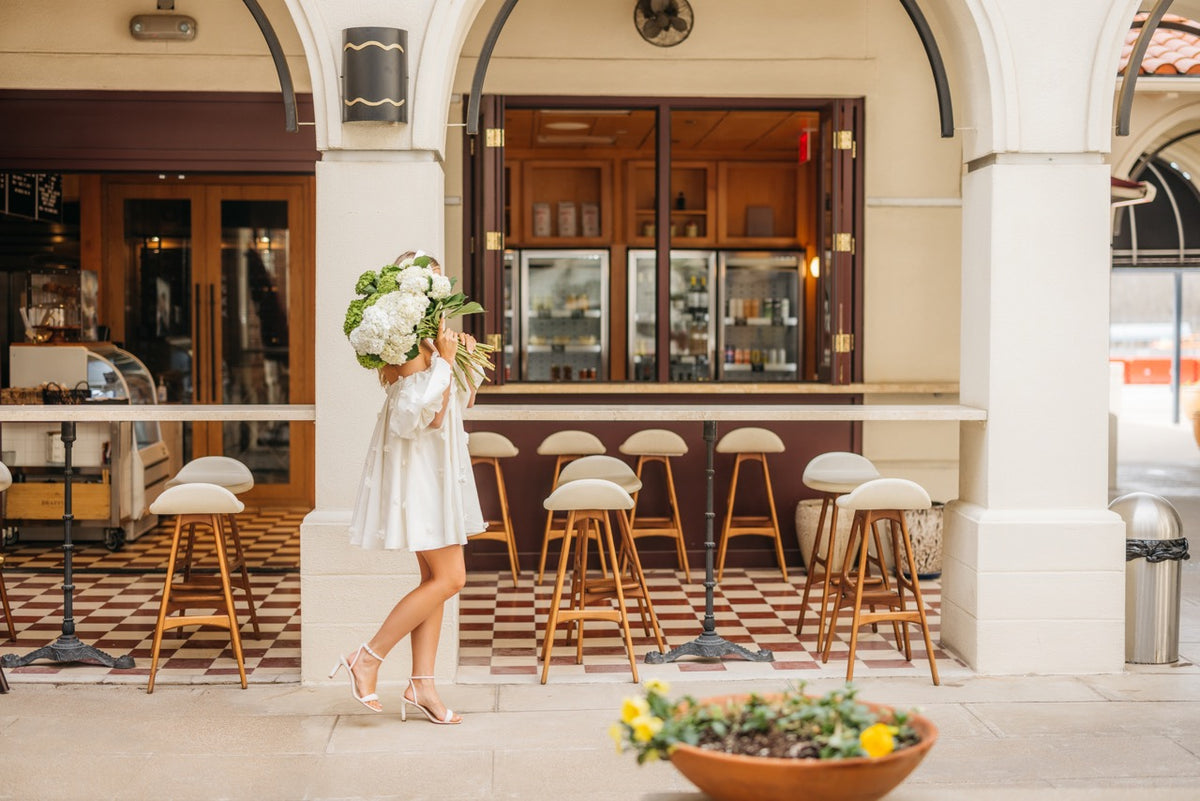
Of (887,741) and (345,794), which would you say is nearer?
(887,741)

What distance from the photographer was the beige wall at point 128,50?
278 inches

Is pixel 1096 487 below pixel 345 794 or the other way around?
the other way around

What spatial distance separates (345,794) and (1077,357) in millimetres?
3357

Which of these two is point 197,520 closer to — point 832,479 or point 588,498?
point 588,498

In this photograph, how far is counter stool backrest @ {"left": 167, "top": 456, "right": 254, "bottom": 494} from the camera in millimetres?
5523

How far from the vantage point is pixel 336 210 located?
493 cm

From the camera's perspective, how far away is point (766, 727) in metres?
2.44

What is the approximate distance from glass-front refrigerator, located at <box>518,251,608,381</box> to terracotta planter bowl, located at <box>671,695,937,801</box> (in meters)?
8.16

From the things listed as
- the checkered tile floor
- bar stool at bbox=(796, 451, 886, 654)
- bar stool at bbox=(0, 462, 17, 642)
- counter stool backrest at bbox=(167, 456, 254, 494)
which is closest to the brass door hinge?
bar stool at bbox=(796, 451, 886, 654)

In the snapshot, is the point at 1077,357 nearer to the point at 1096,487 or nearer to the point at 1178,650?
the point at 1096,487

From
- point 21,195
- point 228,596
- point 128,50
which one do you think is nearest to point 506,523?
point 228,596

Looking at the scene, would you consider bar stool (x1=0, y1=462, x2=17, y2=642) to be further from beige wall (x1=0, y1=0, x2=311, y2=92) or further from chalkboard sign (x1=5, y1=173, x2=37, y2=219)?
chalkboard sign (x1=5, y1=173, x2=37, y2=219)

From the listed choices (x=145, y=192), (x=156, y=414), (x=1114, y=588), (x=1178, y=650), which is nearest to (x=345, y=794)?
(x=156, y=414)

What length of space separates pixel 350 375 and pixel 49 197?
559 cm
